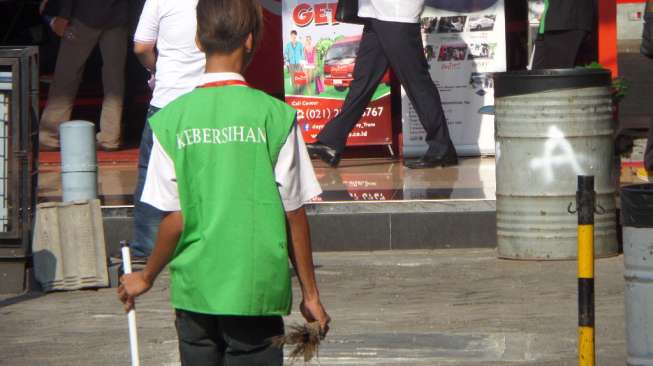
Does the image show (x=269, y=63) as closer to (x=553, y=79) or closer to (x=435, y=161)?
(x=435, y=161)

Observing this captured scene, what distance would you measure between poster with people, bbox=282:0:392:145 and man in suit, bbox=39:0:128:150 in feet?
5.15

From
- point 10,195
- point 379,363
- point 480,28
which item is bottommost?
point 379,363

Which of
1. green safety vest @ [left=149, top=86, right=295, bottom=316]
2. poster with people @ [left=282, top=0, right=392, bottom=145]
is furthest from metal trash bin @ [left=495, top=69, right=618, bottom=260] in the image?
green safety vest @ [left=149, top=86, right=295, bottom=316]

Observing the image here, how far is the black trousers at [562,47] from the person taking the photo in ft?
33.2

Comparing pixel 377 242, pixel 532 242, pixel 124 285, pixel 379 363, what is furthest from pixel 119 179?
pixel 124 285

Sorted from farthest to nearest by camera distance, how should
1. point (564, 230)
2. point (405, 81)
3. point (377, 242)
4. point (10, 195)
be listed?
point (405, 81) < point (377, 242) < point (564, 230) < point (10, 195)

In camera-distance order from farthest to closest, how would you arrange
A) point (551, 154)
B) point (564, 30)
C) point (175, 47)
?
point (564, 30) → point (551, 154) → point (175, 47)

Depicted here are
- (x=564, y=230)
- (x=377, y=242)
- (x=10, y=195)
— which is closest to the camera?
(x=10, y=195)

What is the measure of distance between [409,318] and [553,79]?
6.81ft

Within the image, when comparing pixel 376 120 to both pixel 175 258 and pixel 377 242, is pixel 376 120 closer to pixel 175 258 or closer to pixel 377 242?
pixel 377 242

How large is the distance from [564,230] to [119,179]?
13.6 feet

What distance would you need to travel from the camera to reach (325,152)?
10.6m

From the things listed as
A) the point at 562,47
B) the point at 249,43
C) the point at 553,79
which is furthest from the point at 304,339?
the point at 562,47

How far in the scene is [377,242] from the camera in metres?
8.83
